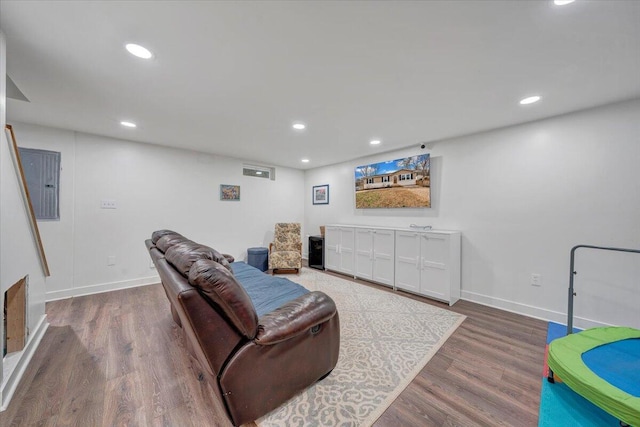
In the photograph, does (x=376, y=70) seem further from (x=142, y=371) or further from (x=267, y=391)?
(x=142, y=371)

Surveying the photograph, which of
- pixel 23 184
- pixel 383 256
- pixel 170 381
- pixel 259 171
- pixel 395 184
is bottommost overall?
pixel 170 381

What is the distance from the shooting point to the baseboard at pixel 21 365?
1.52 meters

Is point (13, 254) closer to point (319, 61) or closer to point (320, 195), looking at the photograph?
point (319, 61)

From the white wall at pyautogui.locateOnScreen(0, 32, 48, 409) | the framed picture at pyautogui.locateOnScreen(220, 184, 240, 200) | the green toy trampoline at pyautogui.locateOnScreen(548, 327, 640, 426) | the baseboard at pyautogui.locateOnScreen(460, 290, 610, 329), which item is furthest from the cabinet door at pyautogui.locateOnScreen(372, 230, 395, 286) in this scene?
the white wall at pyautogui.locateOnScreen(0, 32, 48, 409)

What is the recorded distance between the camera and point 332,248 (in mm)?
4770

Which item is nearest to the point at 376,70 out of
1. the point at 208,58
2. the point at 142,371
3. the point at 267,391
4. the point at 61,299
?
the point at 208,58

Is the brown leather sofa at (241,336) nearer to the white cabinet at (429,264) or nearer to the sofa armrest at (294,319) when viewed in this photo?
the sofa armrest at (294,319)

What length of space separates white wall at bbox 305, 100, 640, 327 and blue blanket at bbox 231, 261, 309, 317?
259 centimetres

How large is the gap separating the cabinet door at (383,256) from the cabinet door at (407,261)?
Result: 104 millimetres

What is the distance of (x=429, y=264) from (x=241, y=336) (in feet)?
9.32

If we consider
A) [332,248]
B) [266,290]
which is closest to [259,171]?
[332,248]

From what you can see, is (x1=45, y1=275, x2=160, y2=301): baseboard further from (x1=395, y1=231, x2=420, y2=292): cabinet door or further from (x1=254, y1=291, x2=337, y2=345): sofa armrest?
(x1=395, y1=231, x2=420, y2=292): cabinet door

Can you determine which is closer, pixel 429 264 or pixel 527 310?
pixel 527 310

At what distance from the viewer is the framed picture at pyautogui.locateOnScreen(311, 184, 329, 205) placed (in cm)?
551
